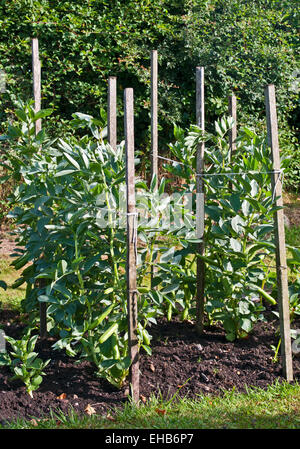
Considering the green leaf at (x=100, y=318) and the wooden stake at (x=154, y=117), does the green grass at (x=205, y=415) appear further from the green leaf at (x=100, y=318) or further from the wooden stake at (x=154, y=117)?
the wooden stake at (x=154, y=117)

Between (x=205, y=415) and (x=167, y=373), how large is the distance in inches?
18.5

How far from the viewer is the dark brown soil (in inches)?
119

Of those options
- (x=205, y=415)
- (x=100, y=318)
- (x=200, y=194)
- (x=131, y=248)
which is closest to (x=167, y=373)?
(x=205, y=415)

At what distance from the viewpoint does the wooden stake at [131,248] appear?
2.95m

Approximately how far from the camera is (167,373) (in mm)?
3322

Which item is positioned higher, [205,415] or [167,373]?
[167,373]

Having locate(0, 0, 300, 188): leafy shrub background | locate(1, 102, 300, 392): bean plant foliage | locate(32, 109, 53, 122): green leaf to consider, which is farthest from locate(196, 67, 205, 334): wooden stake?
locate(0, 0, 300, 188): leafy shrub background

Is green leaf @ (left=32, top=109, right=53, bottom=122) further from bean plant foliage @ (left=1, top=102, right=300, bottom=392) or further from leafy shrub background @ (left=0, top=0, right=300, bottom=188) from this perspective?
leafy shrub background @ (left=0, top=0, right=300, bottom=188)

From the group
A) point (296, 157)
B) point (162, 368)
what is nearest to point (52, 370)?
point (162, 368)

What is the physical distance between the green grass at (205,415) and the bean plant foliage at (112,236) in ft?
0.90

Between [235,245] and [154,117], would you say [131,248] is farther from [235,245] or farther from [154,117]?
[154,117]

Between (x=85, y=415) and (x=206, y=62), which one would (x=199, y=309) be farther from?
(x=206, y=62)

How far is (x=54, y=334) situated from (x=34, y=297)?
17.0 inches

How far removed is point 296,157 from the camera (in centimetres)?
880
